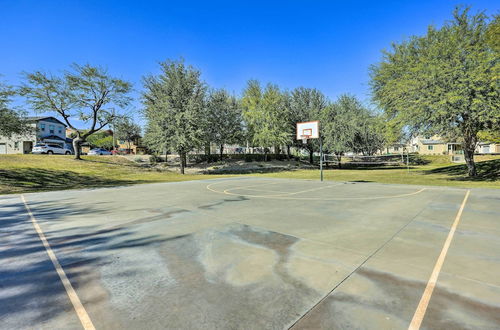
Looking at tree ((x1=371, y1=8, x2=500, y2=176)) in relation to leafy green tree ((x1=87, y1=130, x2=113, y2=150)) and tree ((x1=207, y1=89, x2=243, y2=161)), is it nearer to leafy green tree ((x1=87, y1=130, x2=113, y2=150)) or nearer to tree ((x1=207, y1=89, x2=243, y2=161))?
tree ((x1=207, y1=89, x2=243, y2=161))

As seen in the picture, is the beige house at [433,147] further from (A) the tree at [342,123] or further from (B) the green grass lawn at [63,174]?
(B) the green grass lawn at [63,174]

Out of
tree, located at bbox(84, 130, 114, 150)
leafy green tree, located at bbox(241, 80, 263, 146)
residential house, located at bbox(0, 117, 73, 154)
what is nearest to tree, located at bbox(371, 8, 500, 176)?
leafy green tree, located at bbox(241, 80, 263, 146)

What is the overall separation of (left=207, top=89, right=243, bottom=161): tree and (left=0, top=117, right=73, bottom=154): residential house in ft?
93.5

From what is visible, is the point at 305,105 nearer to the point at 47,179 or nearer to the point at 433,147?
the point at 47,179

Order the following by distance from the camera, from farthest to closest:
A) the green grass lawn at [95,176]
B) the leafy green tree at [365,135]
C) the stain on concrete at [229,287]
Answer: the leafy green tree at [365,135] → the green grass lawn at [95,176] → the stain on concrete at [229,287]

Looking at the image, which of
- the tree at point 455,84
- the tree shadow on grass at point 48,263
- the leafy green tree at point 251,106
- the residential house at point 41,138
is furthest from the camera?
the residential house at point 41,138

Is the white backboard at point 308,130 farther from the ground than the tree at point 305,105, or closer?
closer

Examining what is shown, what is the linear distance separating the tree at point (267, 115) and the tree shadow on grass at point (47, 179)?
21166 mm

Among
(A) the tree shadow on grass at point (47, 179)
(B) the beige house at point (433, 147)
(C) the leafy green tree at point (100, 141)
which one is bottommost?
(A) the tree shadow on grass at point (47, 179)

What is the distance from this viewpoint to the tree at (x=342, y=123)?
113ft

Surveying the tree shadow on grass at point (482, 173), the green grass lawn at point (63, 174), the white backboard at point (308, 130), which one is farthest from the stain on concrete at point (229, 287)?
the tree shadow on grass at point (482, 173)

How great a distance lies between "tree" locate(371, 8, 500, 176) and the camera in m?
14.3

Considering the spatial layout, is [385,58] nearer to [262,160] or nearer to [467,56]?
[467,56]

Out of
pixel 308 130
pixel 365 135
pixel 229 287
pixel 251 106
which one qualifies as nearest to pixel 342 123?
pixel 365 135
